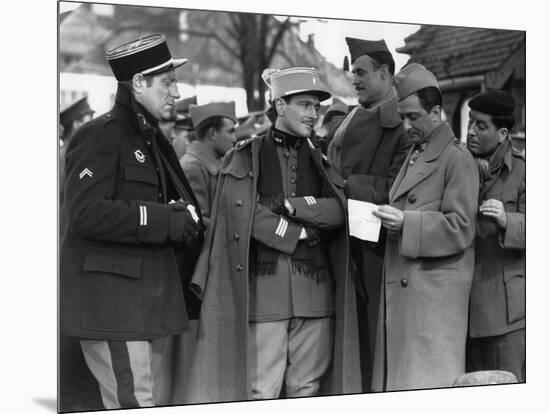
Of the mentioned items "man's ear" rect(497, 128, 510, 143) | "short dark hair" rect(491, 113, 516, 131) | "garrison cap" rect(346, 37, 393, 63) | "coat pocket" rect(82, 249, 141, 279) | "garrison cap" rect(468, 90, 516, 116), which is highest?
"garrison cap" rect(346, 37, 393, 63)

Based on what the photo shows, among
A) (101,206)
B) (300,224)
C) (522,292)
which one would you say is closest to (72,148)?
(101,206)

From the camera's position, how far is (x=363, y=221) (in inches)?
243

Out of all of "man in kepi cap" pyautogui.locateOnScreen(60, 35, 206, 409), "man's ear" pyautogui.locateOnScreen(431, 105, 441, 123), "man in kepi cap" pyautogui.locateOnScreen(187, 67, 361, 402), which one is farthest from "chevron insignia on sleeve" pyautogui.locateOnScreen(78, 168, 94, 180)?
"man's ear" pyautogui.locateOnScreen(431, 105, 441, 123)

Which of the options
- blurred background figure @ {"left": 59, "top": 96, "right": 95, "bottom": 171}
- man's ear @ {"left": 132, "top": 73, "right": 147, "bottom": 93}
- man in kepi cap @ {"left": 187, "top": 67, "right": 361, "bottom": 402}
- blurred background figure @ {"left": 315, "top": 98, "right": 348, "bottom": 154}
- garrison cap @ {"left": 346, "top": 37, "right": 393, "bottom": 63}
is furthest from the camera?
garrison cap @ {"left": 346, "top": 37, "right": 393, "bottom": 63}

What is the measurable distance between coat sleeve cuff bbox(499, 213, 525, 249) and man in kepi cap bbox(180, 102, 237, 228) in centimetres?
193

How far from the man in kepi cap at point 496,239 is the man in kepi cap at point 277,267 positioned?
974mm

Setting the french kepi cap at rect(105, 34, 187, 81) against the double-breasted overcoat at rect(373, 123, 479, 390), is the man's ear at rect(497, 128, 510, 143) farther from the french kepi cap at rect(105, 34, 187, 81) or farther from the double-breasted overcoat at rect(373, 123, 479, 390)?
the french kepi cap at rect(105, 34, 187, 81)

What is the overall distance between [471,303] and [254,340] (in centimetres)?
150

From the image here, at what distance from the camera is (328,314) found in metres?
6.14

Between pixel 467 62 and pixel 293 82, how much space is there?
1.40 m

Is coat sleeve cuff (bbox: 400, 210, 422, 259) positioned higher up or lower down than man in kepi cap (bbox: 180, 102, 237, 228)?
lower down

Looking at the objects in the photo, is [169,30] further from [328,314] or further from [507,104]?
[507,104]

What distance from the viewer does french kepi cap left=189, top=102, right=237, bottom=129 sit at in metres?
6.13

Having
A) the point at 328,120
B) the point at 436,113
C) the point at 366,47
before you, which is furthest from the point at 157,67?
the point at 436,113
